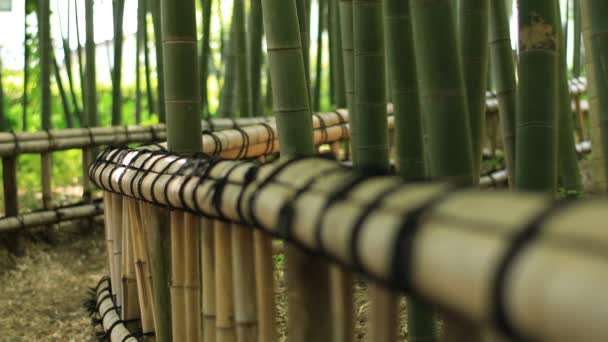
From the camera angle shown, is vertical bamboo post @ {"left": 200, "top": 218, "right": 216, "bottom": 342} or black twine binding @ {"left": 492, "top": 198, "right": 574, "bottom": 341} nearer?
black twine binding @ {"left": 492, "top": 198, "right": 574, "bottom": 341}

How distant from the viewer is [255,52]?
16.0 ft

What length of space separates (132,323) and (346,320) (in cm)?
179

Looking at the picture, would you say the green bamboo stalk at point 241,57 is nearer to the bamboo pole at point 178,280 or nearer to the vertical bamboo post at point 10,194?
the vertical bamboo post at point 10,194

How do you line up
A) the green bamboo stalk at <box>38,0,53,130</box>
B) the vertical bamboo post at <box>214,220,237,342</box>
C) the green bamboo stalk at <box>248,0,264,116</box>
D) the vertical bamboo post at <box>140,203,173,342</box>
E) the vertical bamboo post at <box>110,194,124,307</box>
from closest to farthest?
1. the vertical bamboo post at <box>214,220,237,342</box>
2. the vertical bamboo post at <box>140,203,173,342</box>
3. the vertical bamboo post at <box>110,194,124,307</box>
4. the green bamboo stalk at <box>248,0,264,116</box>
5. the green bamboo stalk at <box>38,0,53,130</box>

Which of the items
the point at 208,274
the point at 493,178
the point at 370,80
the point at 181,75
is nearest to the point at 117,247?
the point at 181,75

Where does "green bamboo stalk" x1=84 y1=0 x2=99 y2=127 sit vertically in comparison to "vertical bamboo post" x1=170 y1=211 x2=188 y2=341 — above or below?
above

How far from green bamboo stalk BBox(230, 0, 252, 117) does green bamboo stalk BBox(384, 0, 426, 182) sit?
2564 mm

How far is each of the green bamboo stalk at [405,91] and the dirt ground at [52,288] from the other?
154cm

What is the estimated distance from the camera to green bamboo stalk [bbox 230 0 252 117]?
5.01 m

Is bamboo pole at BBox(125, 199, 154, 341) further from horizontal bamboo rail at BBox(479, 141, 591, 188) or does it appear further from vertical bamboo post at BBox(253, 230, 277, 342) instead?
horizontal bamboo rail at BBox(479, 141, 591, 188)

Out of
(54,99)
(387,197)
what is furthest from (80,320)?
(54,99)

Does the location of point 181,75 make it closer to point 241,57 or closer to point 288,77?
point 288,77

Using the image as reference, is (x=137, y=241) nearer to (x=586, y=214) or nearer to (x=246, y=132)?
(x=246, y=132)

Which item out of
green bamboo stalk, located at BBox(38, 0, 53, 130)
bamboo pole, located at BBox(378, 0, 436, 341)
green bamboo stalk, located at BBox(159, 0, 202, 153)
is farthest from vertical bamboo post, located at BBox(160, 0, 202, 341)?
green bamboo stalk, located at BBox(38, 0, 53, 130)
